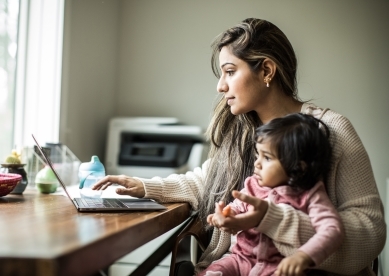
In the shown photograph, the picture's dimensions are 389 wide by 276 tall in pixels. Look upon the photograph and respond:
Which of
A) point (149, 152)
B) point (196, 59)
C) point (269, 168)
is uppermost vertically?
point (196, 59)

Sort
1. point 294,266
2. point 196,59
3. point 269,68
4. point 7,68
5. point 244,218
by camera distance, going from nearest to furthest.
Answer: point 294,266 < point 244,218 < point 269,68 < point 7,68 < point 196,59

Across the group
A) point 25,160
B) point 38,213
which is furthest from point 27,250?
point 25,160

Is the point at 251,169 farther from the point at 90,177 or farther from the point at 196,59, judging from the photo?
the point at 196,59

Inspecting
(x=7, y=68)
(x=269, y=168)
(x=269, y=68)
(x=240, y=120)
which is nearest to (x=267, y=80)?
(x=269, y=68)

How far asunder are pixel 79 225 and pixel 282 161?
525 mm

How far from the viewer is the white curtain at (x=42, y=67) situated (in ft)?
8.16

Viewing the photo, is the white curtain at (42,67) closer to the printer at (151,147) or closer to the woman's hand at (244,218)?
the printer at (151,147)

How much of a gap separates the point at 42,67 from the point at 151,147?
2.59 feet

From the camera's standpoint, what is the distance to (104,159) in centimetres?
319

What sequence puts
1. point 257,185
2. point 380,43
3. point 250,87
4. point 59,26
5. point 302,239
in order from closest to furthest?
point 302,239
point 257,185
point 250,87
point 59,26
point 380,43

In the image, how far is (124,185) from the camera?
1584mm

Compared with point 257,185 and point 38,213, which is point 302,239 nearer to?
point 257,185

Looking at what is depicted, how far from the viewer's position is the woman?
46.6 inches

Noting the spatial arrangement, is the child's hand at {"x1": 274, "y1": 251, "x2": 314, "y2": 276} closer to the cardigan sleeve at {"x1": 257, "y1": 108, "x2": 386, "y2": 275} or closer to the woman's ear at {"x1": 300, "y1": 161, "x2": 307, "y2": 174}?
the cardigan sleeve at {"x1": 257, "y1": 108, "x2": 386, "y2": 275}
